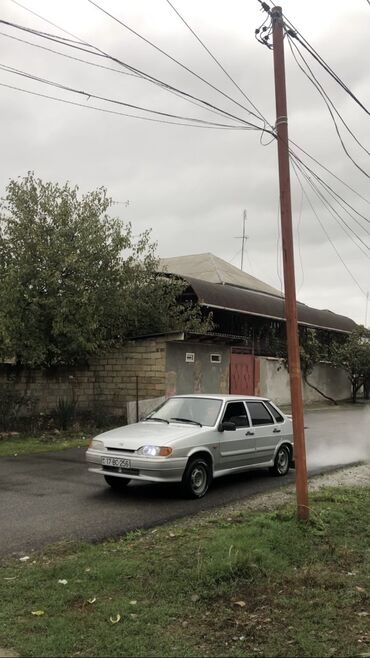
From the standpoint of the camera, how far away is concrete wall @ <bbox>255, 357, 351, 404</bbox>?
26.0 meters

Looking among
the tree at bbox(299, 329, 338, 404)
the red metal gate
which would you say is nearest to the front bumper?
the red metal gate

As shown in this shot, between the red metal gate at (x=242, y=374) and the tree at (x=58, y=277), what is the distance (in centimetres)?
610

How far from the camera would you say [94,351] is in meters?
17.3

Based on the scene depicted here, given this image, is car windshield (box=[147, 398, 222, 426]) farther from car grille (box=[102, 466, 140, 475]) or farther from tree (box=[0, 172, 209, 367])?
tree (box=[0, 172, 209, 367])

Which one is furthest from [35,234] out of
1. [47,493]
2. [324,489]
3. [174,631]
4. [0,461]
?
[174,631]

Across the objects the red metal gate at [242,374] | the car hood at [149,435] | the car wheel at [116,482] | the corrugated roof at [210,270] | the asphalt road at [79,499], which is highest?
the corrugated roof at [210,270]

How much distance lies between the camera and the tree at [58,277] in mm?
15172

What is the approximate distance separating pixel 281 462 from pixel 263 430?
925 millimetres

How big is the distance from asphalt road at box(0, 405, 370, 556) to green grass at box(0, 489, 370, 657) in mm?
533

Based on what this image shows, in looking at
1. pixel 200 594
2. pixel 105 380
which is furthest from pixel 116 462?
pixel 105 380

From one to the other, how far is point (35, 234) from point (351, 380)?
22851 mm

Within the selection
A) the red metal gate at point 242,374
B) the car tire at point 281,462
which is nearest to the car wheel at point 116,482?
the car tire at point 281,462

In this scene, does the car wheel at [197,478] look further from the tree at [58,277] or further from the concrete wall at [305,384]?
the concrete wall at [305,384]

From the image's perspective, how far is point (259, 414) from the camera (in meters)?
10.3
